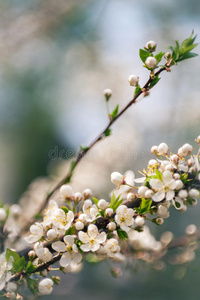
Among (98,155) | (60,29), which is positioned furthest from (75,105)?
(98,155)

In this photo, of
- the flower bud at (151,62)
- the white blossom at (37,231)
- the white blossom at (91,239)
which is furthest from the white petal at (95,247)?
the flower bud at (151,62)

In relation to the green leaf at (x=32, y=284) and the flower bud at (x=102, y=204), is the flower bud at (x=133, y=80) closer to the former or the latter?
the flower bud at (x=102, y=204)

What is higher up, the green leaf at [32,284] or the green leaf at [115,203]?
the green leaf at [115,203]

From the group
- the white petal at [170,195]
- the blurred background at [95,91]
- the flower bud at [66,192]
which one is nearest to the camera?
the white petal at [170,195]

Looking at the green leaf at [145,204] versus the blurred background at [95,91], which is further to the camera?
the blurred background at [95,91]

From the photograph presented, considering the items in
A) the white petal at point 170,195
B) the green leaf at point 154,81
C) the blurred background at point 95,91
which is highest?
the blurred background at point 95,91

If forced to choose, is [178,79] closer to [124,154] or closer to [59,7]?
[124,154]

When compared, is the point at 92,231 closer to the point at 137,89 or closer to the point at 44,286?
the point at 44,286

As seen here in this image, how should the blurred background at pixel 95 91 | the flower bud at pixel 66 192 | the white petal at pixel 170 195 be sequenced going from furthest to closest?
the blurred background at pixel 95 91, the flower bud at pixel 66 192, the white petal at pixel 170 195
